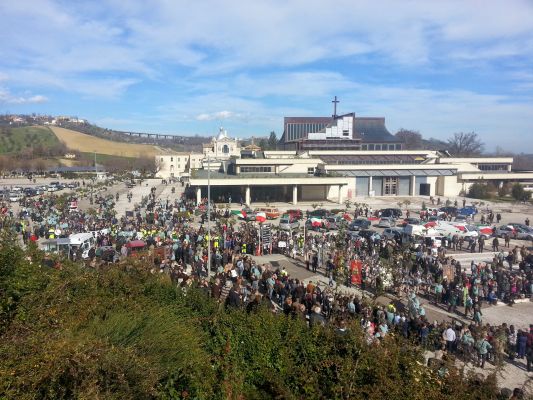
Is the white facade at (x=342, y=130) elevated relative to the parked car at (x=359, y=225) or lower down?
elevated

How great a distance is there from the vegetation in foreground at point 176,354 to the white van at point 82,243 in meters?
11.6

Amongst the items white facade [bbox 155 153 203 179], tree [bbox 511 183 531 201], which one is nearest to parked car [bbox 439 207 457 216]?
tree [bbox 511 183 531 201]

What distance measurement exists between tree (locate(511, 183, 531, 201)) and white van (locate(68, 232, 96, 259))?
141 ft

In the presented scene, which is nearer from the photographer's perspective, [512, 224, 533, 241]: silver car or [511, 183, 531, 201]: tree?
[512, 224, 533, 241]: silver car

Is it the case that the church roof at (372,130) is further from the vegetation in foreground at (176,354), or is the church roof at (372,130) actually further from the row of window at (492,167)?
the vegetation in foreground at (176,354)

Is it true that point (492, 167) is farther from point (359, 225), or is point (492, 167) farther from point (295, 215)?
point (359, 225)

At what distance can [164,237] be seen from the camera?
2297 cm

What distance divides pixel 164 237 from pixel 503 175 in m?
45.3

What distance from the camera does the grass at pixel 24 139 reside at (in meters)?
109

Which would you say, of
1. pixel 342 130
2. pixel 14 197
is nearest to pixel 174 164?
pixel 342 130

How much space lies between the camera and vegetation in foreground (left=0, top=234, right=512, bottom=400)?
5.44 m

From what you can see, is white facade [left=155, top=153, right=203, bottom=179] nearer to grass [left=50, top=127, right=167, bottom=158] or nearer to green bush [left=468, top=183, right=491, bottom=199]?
grass [left=50, top=127, right=167, bottom=158]

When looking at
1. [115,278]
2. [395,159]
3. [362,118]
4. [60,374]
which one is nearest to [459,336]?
[115,278]

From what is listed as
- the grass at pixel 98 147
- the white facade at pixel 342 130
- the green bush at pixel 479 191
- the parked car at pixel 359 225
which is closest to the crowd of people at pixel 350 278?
the parked car at pixel 359 225
